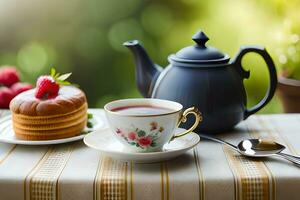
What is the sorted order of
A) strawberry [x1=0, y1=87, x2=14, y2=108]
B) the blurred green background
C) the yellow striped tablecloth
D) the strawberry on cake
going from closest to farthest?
1. the yellow striped tablecloth
2. the strawberry on cake
3. strawberry [x1=0, y1=87, x2=14, y2=108]
4. the blurred green background

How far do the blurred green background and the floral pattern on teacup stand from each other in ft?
Answer: 4.55

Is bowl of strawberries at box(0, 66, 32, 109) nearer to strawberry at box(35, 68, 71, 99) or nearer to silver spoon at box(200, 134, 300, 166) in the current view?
strawberry at box(35, 68, 71, 99)

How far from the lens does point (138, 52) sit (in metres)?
1.30

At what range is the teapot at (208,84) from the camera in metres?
1.19

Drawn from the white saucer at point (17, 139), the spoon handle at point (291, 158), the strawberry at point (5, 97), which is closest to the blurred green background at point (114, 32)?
the strawberry at point (5, 97)

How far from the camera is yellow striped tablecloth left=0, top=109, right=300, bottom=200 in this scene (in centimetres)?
95

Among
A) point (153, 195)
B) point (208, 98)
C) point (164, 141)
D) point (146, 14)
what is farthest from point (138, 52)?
point (146, 14)

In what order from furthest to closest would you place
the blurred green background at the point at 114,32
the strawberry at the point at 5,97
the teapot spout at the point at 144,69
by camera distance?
the blurred green background at the point at 114,32, the strawberry at the point at 5,97, the teapot spout at the point at 144,69

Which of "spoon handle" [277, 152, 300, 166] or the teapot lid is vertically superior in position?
the teapot lid

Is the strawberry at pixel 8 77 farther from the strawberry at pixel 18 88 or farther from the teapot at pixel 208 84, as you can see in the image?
the teapot at pixel 208 84

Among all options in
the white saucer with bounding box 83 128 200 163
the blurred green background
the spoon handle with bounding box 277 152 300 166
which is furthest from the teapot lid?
the blurred green background

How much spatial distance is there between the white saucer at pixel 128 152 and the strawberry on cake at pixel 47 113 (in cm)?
7

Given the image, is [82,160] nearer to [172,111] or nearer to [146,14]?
[172,111]

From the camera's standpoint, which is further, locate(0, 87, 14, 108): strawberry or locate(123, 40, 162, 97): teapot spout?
locate(0, 87, 14, 108): strawberry
